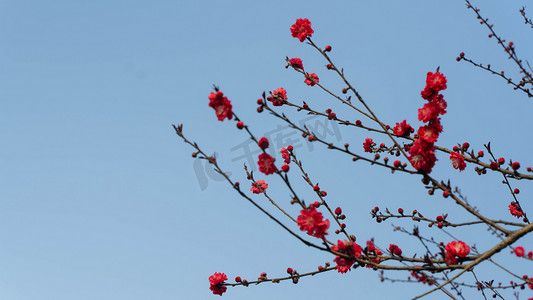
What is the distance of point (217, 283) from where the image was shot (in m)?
3.85

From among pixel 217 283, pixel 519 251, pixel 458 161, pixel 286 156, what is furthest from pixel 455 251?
pixel 217 283

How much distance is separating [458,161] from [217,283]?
2672 millimetres

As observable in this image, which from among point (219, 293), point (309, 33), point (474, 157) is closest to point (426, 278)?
point (474, 157)

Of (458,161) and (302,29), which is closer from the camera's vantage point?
(458,161)

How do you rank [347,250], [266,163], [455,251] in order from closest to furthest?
1. [266,163]
2. [347,250]
3. [455,251]

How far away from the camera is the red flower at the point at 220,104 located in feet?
7.98

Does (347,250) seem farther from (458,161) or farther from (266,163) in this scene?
(458,161)

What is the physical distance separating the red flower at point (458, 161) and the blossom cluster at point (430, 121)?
1.71 ft

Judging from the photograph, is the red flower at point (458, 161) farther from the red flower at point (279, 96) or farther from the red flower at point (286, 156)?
the red flower at point (279, 96)

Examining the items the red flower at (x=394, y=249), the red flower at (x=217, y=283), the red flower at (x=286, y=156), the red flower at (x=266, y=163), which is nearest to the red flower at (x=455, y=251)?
the red flower at (x=394, y=249)

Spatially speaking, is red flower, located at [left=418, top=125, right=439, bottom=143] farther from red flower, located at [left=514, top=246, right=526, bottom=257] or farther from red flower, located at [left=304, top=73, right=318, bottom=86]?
→ red flower, located at [left=304, top=73, right=318, bottom=86]

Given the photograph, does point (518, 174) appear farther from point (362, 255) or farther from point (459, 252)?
point (362, 255)

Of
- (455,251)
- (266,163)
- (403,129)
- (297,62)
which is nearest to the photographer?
(266,163)

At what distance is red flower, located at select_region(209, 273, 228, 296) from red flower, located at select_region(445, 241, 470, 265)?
219cm
